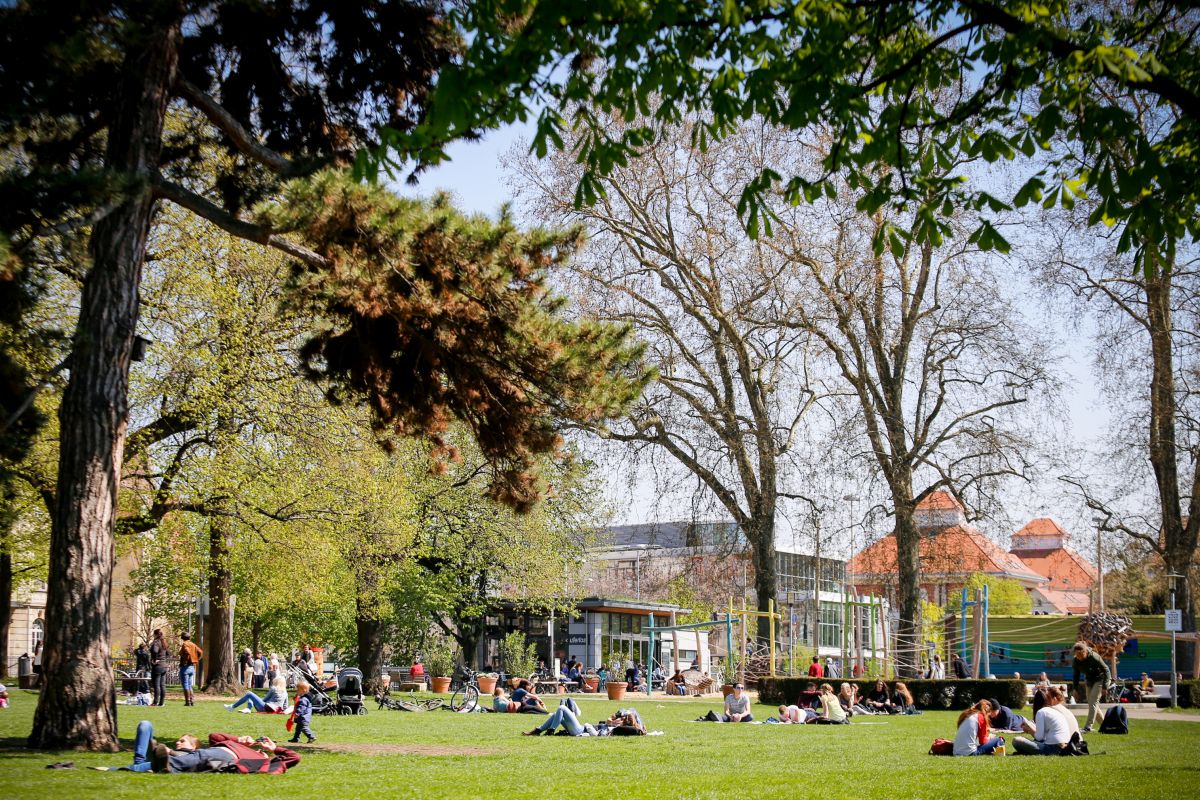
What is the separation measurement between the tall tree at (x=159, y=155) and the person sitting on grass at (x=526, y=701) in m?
11.2

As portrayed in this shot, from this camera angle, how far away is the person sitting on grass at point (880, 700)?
2739cm

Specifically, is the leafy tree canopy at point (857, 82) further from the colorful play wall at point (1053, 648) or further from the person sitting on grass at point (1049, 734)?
the colorful play wall at point (1053, 648)

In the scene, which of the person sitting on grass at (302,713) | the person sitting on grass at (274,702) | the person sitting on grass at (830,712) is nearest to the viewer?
the person sitting on grass at (302,713)

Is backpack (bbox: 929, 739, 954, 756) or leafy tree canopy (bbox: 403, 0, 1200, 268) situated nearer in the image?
leafy tree canopy (bbox: 403, 0, 1200, 268)

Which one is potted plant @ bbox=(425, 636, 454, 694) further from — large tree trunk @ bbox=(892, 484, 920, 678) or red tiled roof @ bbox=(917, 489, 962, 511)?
red tiled roof @ bbox=(917, 489, 962, 511)

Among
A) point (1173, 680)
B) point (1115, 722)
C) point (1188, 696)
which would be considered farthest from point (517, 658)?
point (1115, 722)

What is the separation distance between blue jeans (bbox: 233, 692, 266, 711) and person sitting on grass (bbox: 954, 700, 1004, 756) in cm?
1399

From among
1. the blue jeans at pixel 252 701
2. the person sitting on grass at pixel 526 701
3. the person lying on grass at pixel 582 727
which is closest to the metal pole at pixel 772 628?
the person sitting on grass at pixel 526 701

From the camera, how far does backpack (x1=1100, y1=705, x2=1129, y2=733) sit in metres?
18.8

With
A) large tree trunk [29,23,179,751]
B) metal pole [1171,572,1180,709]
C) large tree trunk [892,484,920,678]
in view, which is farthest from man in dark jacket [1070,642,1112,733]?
large tree trunk [29,23,179,751]

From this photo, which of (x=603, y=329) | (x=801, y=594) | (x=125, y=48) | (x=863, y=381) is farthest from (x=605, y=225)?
(x=801, y=594)

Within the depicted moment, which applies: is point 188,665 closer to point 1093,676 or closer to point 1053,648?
point 1093,676

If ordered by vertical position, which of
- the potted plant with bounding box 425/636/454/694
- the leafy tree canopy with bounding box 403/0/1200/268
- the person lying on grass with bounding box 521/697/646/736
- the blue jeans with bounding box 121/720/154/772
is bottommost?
the potted plant with bounding box 425/636/454/694

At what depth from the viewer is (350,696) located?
2372 centimetres
